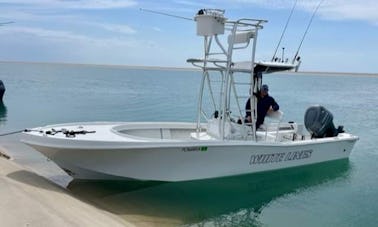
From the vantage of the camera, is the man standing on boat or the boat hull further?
the man standing on boat

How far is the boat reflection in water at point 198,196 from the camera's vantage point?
8.50 metres

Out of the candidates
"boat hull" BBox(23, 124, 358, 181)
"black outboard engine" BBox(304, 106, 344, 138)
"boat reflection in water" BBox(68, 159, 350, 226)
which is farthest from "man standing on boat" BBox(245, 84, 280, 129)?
"black outboard engine" BBox(304, 106, 344, 138)

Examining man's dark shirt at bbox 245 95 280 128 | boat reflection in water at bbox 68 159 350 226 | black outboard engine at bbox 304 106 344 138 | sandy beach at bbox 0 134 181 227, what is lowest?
boat reflection in water at bbox 68 159 350 226

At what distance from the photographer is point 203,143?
30.0 feet

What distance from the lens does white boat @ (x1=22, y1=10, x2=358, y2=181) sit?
8.50 m

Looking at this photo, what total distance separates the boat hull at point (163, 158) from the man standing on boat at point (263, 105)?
3.12 feet

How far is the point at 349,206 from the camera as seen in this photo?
382 inches

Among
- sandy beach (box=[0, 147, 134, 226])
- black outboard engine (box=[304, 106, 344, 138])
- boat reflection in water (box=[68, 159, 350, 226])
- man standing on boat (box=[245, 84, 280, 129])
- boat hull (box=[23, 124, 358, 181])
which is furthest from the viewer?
black outboard engine (box=[304, 106, 344, 138])

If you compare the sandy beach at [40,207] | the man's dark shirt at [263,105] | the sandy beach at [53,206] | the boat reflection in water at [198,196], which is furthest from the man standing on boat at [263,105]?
the sandy beach at [40,207]

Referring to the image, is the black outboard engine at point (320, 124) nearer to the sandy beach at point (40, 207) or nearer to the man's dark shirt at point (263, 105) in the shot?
the man's dark shirt at point (263, 105)

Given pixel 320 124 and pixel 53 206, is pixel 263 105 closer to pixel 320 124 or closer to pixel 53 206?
pixel 320 124

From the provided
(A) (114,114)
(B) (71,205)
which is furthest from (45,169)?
(A) (114,114)

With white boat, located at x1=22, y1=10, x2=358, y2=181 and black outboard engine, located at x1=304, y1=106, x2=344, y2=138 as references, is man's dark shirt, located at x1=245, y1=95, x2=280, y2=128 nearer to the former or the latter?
white boat, located at x1=22, y1=10, x2=358, y2=181

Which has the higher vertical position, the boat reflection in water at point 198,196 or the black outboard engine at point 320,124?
the black outboard engine at point 320,124
